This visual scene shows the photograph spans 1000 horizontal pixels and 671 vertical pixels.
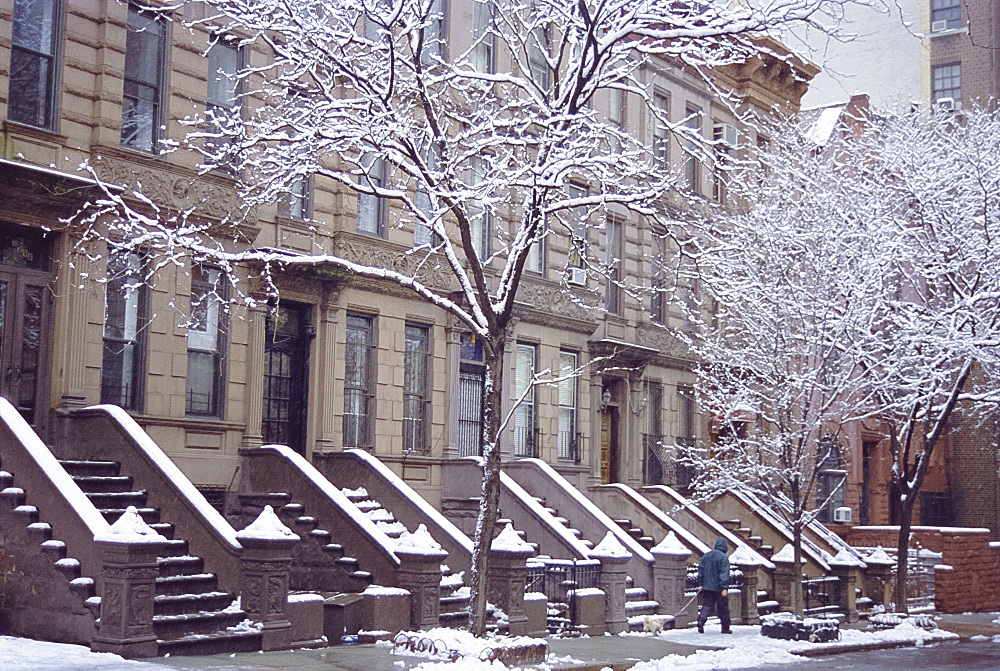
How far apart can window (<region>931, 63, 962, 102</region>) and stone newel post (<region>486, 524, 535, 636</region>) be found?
34.4 meters

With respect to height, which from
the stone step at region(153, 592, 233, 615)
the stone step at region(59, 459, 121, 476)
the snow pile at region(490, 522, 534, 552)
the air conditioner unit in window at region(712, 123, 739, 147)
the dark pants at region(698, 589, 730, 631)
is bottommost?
the dark pants at region(698, 589, 730, 631)

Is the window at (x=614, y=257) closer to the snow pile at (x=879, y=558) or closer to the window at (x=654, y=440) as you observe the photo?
the window at (x=654, y=440)

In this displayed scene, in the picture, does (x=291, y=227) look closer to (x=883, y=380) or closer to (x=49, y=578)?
(x=49, y=578)

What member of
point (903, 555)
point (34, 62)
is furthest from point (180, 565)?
point (903, 555)

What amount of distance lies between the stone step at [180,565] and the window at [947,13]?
40361mm

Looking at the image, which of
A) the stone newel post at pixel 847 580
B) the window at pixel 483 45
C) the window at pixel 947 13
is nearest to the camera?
the window at pixel 483 45

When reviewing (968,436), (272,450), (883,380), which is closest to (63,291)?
(272,450)

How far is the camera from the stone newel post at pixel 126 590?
13.0 metres

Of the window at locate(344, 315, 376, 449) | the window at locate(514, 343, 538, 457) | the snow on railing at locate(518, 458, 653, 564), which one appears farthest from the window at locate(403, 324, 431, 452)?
the window at locate(514, 343, 538, 457)

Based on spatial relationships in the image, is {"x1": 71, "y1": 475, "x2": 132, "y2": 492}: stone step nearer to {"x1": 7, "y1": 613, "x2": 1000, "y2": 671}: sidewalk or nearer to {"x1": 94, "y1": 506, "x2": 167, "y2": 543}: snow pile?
{"x1": 94, "y1": 506, "x2": 167, "y2": 543}: snow pile

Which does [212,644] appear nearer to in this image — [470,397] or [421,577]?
[421,577]

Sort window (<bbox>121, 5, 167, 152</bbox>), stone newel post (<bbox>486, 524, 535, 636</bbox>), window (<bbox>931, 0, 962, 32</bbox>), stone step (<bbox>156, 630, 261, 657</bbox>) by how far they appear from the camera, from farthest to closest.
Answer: window (<bbox>931, 0, 962, 32</bbox>), window (<bbox>121, 5, 167, 152</bbox>), stone newel post (<bbox>486, 524, 535, 636</bbox>), stone step (<bbox>156, 630, 261, 657</bbox>)

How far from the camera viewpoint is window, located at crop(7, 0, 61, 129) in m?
16.8

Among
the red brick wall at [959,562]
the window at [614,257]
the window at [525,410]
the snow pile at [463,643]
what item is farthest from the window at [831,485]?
the snow pile at [463,643]
